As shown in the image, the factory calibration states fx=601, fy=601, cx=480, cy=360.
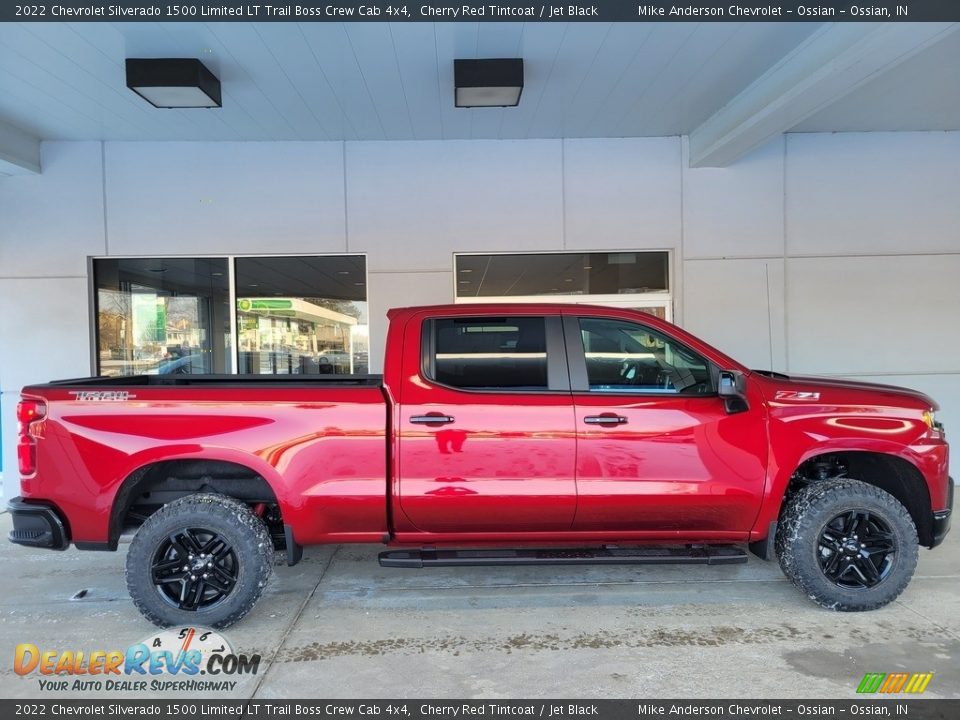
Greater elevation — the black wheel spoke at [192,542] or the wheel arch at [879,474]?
the wheel arch at [879,474]

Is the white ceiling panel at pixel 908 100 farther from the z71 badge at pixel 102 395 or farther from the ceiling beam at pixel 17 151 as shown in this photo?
the ceiling beam at pixel 17 151

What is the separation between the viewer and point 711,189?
287 inches

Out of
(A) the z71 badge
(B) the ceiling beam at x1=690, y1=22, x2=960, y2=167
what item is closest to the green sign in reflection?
(A) the z71 badge

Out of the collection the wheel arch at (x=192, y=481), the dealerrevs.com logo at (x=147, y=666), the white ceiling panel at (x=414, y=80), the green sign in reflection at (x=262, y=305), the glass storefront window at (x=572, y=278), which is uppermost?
the white ceiling panel at (x=414, y=80)

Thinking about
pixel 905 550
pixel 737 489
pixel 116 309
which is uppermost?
pixel 116 309

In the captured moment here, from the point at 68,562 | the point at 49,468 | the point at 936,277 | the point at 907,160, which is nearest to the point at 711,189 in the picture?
the point at 907,160

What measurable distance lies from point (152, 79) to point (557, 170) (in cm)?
427

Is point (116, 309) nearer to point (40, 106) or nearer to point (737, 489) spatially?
point (40, 106)

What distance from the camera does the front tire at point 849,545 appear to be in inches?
146

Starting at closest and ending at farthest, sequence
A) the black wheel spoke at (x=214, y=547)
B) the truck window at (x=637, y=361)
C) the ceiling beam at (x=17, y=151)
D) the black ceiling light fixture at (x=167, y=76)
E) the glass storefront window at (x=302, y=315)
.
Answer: the black wheel spoke at (x=214, y=547)
the truck window at (x=637, y=361)
the black ceiling light fixture at (x=167, y=76)
the ceiling beam at (x=17, y=151)
the glass storefront window at (x=302, y=315)

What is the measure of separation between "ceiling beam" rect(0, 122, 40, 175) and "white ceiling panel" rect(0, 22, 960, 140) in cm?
15

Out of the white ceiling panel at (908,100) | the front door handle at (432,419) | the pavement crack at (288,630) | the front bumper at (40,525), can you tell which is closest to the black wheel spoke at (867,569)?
the front door handle at (432,419)

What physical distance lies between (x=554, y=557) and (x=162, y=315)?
6.08 m

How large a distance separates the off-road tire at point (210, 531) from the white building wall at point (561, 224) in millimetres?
3747
